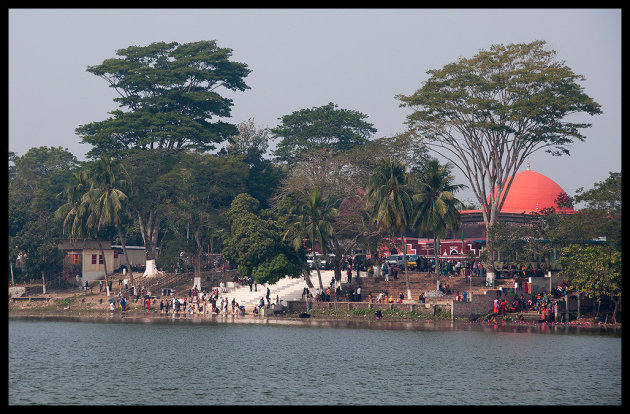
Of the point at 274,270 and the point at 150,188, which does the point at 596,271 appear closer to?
the point at 274,270

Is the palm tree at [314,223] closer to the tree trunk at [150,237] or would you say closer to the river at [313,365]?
the river at [313,365]

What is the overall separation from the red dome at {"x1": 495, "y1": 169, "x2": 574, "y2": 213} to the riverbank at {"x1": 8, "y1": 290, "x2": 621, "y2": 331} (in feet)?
86.2

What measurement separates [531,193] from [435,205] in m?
23.8

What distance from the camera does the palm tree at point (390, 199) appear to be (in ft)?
197

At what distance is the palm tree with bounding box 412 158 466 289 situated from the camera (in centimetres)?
6022

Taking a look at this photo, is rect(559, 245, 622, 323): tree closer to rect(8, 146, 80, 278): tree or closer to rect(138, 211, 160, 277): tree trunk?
rect(138, 211, 160, 277): tree trunk

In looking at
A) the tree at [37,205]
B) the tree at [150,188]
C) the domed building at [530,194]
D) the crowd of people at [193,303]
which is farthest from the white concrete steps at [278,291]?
the domed building at [530,194]

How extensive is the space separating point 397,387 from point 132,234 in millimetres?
57321

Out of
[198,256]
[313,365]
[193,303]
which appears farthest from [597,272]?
[198,256]

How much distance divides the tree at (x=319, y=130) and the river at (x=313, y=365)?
40820mm

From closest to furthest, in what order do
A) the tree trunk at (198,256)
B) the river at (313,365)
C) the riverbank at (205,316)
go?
the river at (313,365) → the riverbank at (205,316) → the tree trunk at (198,256)

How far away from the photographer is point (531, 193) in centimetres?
8100

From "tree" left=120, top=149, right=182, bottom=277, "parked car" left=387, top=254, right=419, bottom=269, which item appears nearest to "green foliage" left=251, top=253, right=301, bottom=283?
"parked car" left=387, top=254, right=419, bottom=269

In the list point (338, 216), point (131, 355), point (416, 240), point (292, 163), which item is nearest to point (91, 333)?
point (131, 355)
